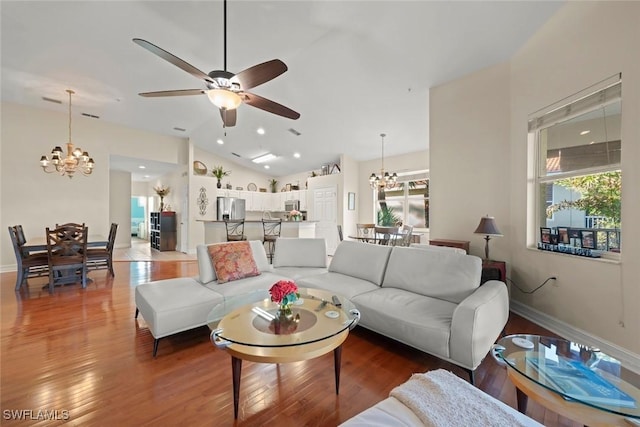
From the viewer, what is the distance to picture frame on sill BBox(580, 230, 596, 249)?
253cm

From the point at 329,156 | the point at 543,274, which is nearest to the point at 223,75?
the point at 543,274

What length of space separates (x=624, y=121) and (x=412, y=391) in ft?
9.49

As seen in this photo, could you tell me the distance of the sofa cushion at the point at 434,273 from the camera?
2.29 meters

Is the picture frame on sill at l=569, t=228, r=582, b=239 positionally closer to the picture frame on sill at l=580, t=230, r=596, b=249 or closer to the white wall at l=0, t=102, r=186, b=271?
the picture frame on sill at l=580, t=230, r=596, b=249

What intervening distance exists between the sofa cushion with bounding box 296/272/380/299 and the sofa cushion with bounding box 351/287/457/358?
0.12 m

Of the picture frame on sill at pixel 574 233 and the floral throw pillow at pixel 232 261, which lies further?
the floral throw pillow at pixel 232 261

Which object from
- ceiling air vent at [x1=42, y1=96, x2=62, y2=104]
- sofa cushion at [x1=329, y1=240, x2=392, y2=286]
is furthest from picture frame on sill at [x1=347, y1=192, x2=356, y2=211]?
ceiling air vent at [x1=42, y1=96, x2=62, y2=104]

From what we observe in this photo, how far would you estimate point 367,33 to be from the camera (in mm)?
3156

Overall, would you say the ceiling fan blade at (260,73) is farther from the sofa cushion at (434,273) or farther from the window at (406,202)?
the window at (406,202)

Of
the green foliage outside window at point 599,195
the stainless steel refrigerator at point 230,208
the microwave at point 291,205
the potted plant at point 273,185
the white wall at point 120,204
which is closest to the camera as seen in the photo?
the green foliage outside window at point 599,195

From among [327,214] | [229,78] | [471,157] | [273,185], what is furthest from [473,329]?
[273,185]

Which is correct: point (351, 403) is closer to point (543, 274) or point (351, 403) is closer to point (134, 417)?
point (134, 417)

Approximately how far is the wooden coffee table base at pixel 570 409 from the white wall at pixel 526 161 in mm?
1680

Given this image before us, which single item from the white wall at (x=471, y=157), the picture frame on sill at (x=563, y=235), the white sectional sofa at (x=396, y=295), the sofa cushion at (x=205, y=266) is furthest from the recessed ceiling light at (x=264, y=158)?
the picture frame on sill at (x=563, y=235)
